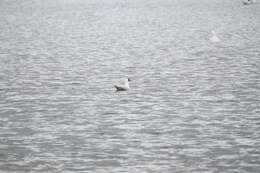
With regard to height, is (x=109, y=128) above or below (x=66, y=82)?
below

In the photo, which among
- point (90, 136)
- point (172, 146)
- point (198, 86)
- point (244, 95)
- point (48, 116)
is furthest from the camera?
point (198, 86)

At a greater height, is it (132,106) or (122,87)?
(122,87)

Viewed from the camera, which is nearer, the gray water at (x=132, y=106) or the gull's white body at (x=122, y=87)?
the gray water at (x=132, y=106)

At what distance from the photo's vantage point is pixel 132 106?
1397 centimetres

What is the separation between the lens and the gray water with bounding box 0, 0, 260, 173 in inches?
383

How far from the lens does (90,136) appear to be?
37.1 ft

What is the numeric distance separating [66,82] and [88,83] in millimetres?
680

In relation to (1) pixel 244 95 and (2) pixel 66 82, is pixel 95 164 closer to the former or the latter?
(1) pixel 244 95

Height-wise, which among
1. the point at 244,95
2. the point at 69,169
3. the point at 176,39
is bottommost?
the point at 69,169

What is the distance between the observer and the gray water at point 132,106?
973cm

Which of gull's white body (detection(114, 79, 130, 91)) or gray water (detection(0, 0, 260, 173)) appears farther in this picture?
gull's white body (detection(114, 79, 130, 91))

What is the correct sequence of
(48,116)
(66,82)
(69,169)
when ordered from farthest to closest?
(66,82), (48,116), (69,169)

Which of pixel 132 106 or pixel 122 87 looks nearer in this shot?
pixel 132 106

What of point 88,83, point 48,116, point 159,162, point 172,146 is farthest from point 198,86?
point 159,162
